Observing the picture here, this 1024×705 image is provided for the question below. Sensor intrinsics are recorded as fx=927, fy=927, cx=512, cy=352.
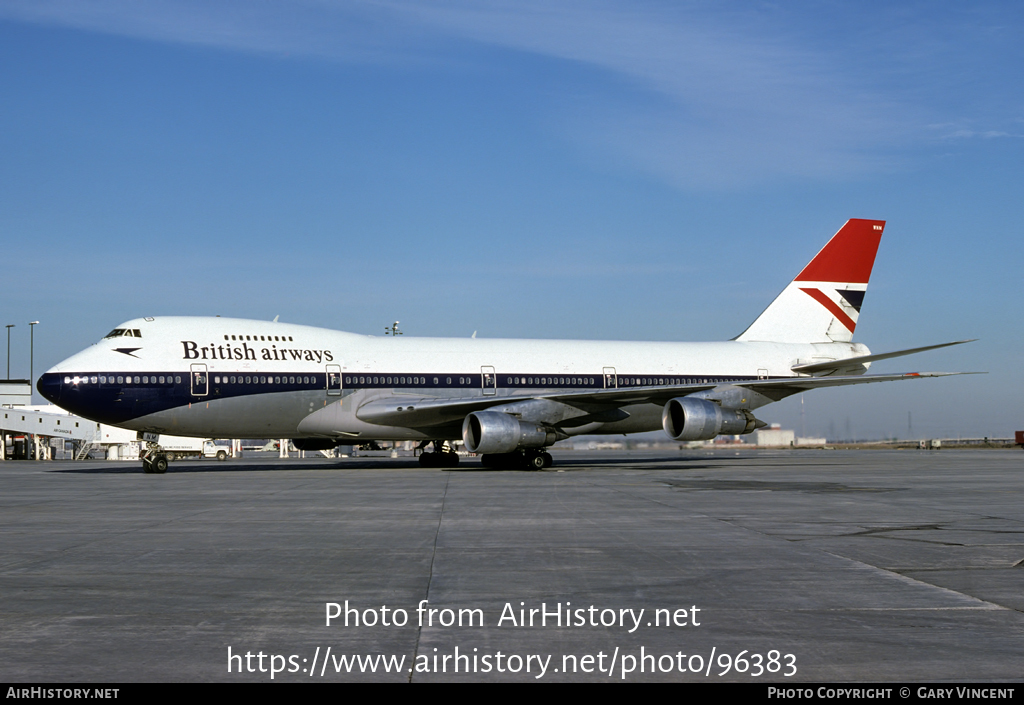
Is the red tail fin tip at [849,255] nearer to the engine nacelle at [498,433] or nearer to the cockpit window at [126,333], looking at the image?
the engine nacelle at [498,433]

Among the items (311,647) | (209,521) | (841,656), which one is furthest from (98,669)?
(209,521)

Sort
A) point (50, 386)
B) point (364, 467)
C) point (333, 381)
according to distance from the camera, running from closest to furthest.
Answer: point (50, 386), point (333, 381), point (364, 467)

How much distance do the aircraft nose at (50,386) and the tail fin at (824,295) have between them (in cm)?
2431

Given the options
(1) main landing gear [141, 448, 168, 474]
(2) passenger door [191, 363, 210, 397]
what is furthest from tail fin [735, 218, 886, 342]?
(1) main landing gear [141, 448, 168, 474]

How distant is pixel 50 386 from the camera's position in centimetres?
2619

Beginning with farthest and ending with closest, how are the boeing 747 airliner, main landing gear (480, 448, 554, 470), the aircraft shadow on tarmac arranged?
1. the aircraft shadow on tarmac
2. main landing gear (480, 448, 554, 470)
3. the boeing 747 airliner

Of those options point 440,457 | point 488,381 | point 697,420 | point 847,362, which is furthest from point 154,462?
point 847,362

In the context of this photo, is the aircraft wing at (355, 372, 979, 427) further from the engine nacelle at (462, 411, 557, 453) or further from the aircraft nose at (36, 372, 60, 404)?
the aircraft nose at (36, 372, 60, 404)

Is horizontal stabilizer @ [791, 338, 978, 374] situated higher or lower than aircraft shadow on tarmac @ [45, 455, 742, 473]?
higher

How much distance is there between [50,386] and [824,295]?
27.6m

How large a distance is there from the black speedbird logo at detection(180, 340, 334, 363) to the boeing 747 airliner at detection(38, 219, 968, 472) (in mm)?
34

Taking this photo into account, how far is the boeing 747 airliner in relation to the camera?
26.9 metres

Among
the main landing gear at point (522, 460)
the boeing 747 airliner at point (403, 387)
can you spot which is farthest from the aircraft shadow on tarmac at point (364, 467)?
the boeing 747 airliner at point (403, 387)

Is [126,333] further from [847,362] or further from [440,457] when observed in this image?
[847,362]
